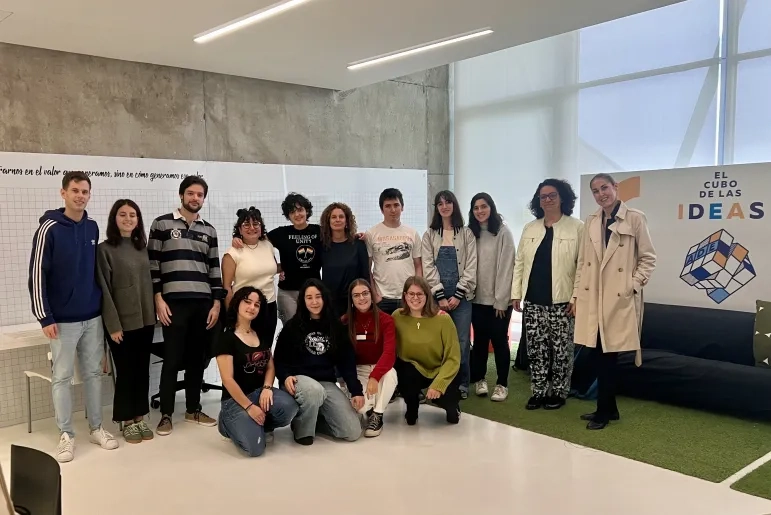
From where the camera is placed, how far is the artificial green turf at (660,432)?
125 inches

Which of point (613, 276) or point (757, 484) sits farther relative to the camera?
point (613, 276)

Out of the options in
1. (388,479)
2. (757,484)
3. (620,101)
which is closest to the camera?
(757,484)

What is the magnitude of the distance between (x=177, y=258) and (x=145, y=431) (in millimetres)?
1034

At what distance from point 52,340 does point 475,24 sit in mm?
2999

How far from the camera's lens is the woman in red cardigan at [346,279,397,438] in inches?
143

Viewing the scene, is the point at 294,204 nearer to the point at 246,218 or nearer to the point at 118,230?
the point at 246,218

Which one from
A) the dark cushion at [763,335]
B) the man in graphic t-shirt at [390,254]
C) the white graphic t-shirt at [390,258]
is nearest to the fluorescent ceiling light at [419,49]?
the man in graphic t-shirt at [390,254]

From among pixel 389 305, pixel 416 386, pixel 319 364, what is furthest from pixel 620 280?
pixel 319 364

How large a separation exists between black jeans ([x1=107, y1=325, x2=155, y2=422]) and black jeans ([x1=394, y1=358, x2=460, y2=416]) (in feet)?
4.87

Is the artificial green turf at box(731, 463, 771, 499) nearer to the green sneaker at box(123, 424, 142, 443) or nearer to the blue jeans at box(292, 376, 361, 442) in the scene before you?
the blue jeans at box(292, 376, 361, 442)

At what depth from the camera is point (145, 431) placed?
366 cm

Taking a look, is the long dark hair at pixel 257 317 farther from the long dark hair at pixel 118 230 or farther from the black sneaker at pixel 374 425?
the black sneaker at pixel 374 425

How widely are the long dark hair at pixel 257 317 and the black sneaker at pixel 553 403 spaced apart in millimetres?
1829

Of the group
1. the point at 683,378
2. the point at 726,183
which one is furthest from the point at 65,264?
the point at 726,183
